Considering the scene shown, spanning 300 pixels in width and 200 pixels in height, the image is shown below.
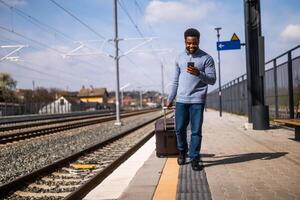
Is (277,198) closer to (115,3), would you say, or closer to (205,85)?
(205,85)

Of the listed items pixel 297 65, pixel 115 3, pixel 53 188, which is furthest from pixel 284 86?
pixel 115 3

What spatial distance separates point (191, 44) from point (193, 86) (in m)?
0.59

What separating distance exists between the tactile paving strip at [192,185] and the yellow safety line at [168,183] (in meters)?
0.06

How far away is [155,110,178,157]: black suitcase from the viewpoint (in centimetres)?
822

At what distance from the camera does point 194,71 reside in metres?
6.18

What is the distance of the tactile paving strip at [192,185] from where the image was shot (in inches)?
200

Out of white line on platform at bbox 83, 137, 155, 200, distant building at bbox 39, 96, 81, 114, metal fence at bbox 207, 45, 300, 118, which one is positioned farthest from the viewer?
Answer: distant building at bbox 39, 96, 81, 114

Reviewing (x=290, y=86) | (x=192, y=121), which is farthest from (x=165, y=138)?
(x=290, y=86)

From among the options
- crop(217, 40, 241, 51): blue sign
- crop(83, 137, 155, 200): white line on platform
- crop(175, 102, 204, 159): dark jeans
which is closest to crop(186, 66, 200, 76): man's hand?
crop(175, 102, 204, 159): dark jeans

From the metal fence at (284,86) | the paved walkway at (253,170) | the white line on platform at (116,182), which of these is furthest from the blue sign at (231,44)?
the white line on platform at (116,182)

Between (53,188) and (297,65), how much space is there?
811 centimetres

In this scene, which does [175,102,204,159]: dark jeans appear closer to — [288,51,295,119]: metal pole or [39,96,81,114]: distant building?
[288,51,295,119]: metal pole

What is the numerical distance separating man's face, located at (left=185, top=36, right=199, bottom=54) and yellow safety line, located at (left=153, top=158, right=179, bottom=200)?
175 cm

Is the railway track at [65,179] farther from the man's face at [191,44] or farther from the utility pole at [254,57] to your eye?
A: the utility pole at [254,57]
